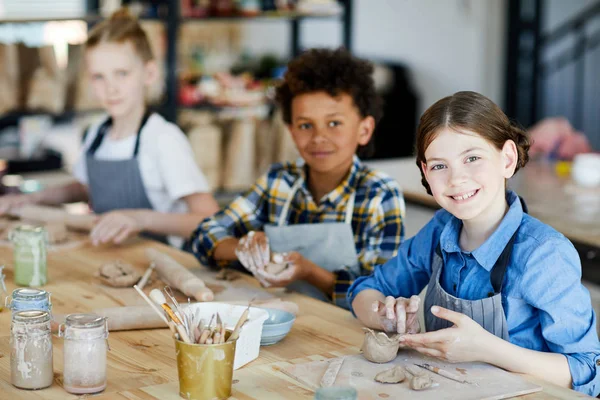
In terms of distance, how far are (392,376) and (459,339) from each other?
0.15m

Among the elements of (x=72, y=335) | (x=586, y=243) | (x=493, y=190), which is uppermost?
(x=493, y=190)

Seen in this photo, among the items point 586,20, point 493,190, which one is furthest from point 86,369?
point 586,20

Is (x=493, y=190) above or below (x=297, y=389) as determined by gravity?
above

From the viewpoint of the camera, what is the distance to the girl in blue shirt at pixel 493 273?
5.34ft

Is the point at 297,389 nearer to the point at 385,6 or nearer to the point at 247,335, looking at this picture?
the point at 247,335

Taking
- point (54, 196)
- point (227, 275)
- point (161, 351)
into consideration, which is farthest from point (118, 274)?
point (54, 196)

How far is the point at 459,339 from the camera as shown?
1.60 m

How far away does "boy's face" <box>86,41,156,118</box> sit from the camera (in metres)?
3.00

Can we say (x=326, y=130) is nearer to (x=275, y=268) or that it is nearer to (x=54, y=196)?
(x=275, y=268)

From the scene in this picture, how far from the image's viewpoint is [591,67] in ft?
21.0

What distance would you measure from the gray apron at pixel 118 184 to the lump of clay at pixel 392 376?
1.70 m

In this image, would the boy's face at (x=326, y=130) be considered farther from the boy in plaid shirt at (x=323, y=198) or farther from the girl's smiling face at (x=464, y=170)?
the girl's smiling face at (x=464, y=170)

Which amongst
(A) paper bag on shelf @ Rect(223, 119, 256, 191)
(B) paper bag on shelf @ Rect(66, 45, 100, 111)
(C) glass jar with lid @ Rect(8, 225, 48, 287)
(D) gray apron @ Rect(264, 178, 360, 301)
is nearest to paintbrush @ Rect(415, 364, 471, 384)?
(D) gray apron @ Rect(264, 178, 360, 301)

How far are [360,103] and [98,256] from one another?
0.88 m
